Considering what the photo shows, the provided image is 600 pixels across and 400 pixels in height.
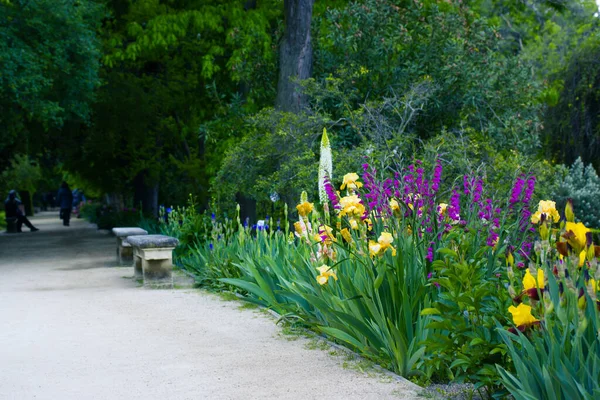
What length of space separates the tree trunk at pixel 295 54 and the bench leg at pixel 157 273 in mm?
5278

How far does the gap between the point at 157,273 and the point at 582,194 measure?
10419 millimetres

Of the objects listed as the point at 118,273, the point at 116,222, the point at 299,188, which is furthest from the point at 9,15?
the point at 116,222

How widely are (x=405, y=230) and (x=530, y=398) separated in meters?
2.62

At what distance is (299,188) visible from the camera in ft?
41.6

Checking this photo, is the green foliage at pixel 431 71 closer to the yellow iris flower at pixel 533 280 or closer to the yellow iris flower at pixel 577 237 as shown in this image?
the yellow iris flower at pixel 533 280

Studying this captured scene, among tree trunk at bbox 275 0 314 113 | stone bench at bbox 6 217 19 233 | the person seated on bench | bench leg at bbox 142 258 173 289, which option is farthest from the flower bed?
stone bench at bbox 6 217 19 233

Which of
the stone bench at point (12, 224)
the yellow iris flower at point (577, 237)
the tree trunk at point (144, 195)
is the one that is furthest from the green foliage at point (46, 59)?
the yellow iris flower at point (577, 237)

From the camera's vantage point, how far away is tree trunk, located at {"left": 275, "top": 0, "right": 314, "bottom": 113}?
15273mm

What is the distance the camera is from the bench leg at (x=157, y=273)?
10961 millimetres

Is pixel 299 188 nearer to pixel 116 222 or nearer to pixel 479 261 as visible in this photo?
pixel 479 261

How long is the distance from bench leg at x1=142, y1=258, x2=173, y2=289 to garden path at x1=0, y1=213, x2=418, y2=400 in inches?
8.9

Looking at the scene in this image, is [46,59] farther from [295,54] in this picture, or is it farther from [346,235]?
[346,235]

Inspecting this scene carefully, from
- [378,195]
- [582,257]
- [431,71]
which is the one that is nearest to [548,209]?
[582,257]

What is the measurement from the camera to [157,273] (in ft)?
36.1
